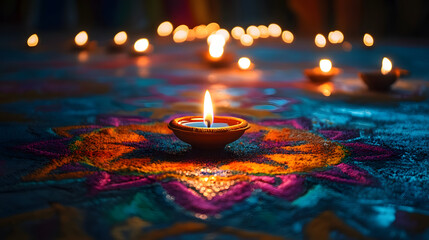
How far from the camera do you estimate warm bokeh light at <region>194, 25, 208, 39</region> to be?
39.1ft

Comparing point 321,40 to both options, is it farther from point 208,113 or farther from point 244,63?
point 208,113

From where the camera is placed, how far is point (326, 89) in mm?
4066

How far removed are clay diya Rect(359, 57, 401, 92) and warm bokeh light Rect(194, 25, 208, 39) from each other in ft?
26.4

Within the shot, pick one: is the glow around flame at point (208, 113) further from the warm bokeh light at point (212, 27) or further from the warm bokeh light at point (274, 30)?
the warm bokeh light at point (212, 27)

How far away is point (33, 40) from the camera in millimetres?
7496

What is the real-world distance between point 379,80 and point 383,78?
A: 0.03 m

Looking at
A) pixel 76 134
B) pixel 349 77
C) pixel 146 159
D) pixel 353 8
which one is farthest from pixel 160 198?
pixel 353 8

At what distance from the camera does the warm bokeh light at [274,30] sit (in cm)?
1246

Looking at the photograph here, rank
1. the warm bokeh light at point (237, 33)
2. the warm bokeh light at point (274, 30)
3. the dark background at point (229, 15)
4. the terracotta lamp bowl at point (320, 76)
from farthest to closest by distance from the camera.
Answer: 1. the warm bokeh light at point (274, 30)
2. the warm bokeh light at point (237, 33)
3. the dark background at point (229, 15)
4. the terracotta lamp bowl at point (320, 76)

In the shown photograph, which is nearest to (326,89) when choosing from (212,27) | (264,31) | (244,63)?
(244,63)

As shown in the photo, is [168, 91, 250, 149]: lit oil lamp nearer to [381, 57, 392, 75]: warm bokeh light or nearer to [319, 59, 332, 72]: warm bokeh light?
[381, 57, 392, 75]: warm bokeh light

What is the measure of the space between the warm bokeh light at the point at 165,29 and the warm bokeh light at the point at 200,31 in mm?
706

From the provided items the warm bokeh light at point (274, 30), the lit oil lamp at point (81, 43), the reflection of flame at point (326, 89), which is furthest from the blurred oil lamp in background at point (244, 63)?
the warm bokeh light at point (274, 30)

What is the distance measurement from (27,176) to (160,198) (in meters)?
0.55
